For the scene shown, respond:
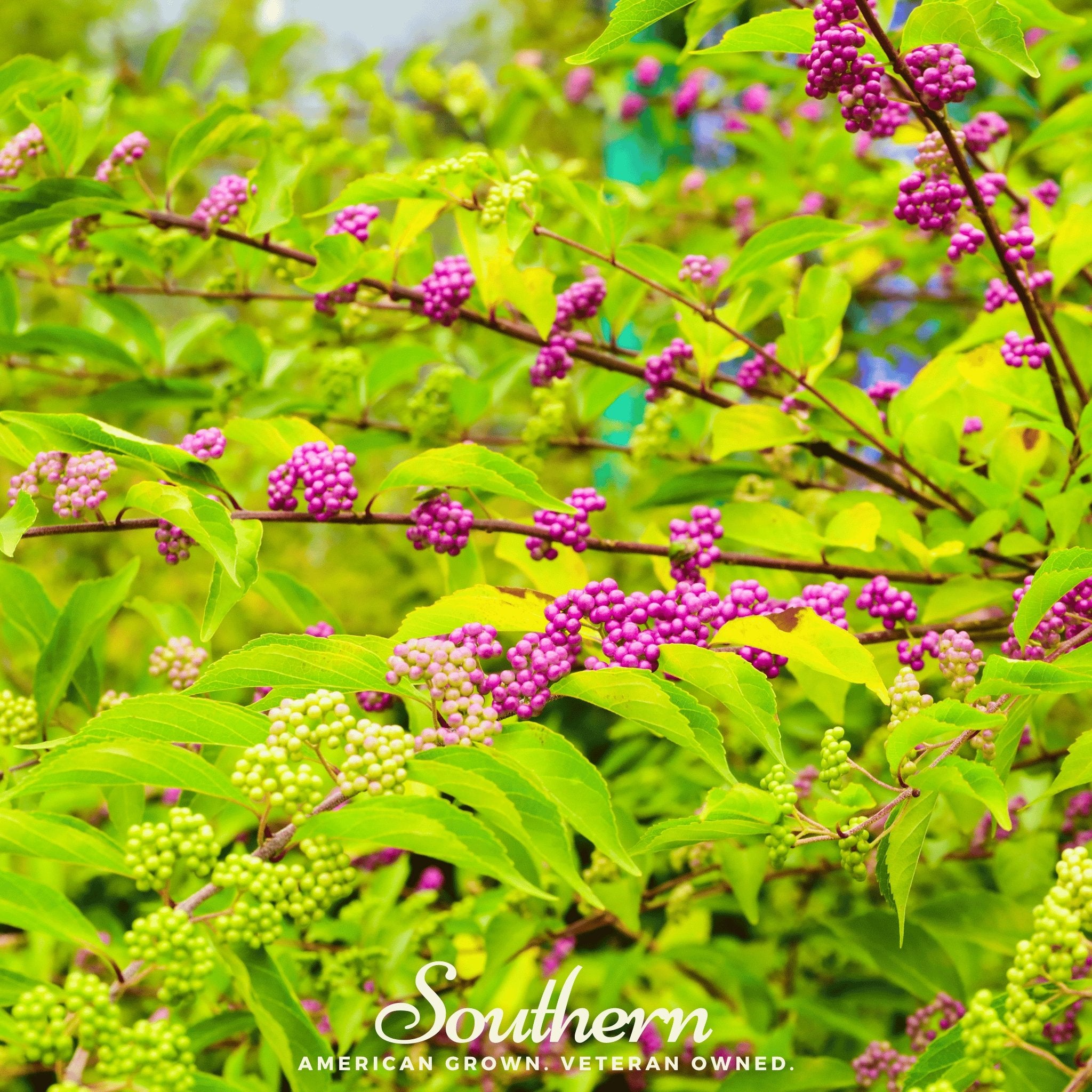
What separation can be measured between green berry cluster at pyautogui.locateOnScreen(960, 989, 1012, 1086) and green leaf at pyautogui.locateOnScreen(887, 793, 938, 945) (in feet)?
0.40

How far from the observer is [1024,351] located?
1.53 m

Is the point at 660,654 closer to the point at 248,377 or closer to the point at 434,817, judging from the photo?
the point at 434,817

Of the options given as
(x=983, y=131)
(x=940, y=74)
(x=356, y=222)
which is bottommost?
(x=356, y=222)

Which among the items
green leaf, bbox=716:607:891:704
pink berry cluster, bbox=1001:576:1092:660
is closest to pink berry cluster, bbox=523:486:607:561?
green leaf, bbox=716:607:891:704

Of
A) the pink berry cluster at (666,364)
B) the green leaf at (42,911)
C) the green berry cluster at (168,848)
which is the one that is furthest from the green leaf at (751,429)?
the green leaf at (42,911)

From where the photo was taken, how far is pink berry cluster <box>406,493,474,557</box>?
139cm

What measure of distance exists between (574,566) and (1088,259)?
943 millimetres

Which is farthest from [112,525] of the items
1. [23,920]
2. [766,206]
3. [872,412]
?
[766,206]

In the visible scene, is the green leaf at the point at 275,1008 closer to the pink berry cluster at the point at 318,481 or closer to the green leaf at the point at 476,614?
the green leaf at the point at 476,614

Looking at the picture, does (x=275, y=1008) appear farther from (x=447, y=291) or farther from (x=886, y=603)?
(x=447, y=291)

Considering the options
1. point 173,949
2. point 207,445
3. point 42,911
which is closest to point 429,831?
point 173,949

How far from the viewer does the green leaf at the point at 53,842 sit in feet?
2.85

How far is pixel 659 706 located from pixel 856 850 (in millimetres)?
257

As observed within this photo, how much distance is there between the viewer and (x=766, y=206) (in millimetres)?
3146
